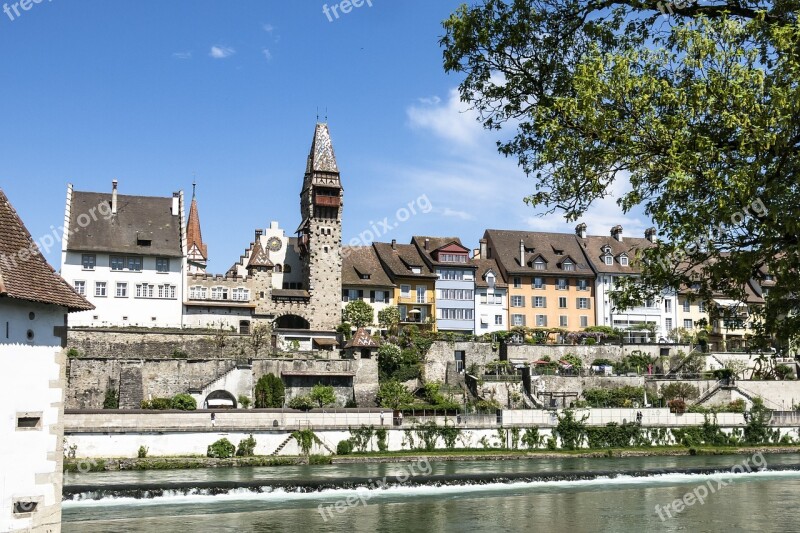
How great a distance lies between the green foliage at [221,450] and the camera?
137 feet

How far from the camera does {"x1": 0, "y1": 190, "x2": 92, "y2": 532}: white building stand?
14695 millimetres

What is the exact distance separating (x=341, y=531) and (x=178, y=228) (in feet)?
130

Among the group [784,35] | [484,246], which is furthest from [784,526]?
[484,246]

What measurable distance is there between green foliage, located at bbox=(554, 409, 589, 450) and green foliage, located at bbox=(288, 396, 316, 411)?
44.9ft

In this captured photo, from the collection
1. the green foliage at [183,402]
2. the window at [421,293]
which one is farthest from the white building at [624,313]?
the green foliage at [183,402]

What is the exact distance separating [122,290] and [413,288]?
71.5 ft

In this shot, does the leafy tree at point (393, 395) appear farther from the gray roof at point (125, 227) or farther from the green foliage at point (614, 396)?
the gray roof at point (125, 227)

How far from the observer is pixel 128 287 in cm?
5878

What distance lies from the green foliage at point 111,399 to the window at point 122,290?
11.0 m

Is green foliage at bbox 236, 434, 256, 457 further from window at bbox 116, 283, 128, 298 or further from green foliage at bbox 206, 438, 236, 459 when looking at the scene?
window at bbox 116, 283, 128, 298

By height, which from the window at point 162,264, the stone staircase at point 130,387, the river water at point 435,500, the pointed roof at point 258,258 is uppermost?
the pointed roof at point 258,258

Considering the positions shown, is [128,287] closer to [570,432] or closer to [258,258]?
[258,258]

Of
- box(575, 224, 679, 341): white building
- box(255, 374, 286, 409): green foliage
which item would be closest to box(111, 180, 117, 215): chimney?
box(255, 374, 286, 409): green foliage

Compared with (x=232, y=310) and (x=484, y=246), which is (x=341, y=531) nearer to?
(x=232, y=310)
